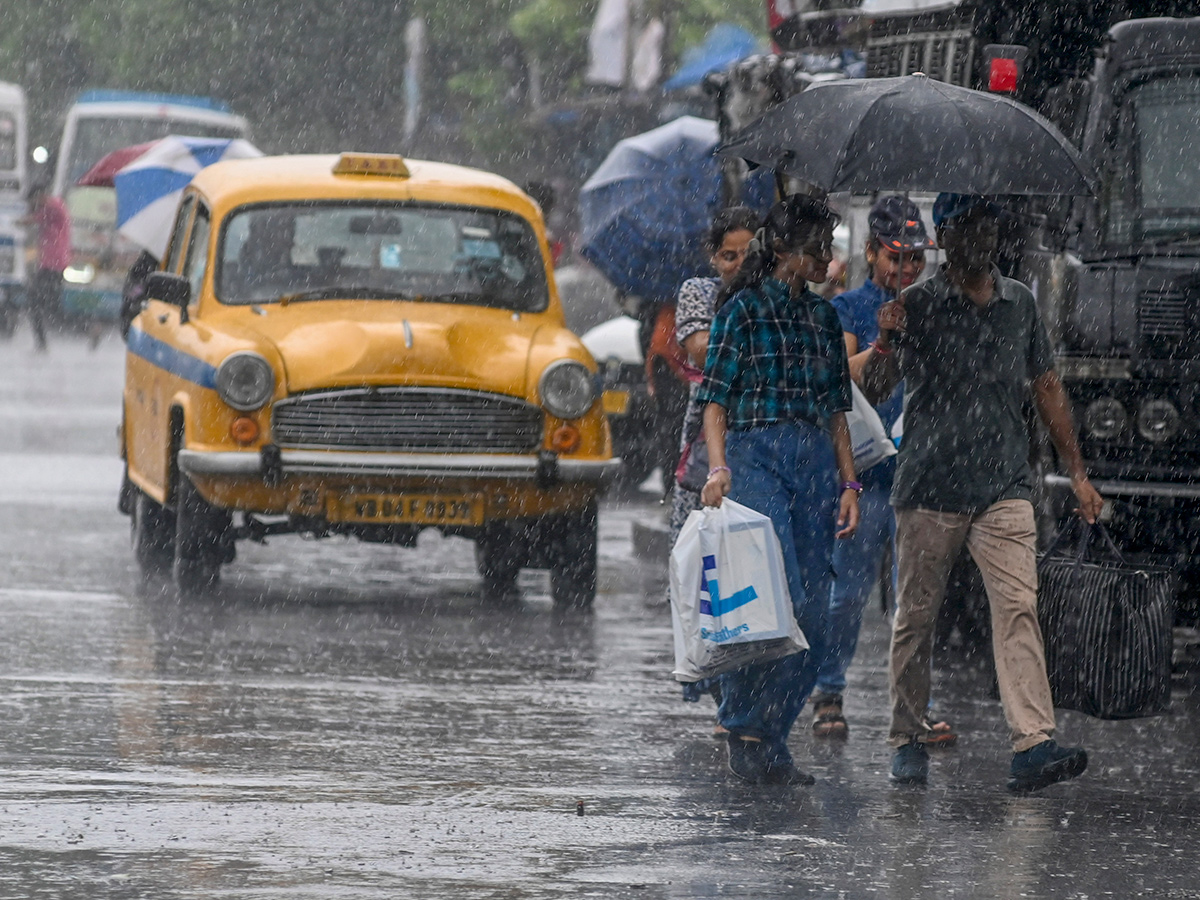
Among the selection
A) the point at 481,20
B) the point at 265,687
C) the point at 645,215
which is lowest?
the point at 265,687

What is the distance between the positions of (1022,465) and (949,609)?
3.03 meters

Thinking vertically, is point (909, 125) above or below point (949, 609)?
above

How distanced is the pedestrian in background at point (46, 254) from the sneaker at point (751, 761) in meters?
24.4

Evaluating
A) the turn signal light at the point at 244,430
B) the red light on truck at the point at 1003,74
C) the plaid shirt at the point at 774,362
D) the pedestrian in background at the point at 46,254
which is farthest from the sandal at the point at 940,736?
the pedestrian in background at the point at 46,254

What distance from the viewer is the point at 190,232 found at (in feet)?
41.9

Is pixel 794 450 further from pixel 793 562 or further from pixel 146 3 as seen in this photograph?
pixel 146 3

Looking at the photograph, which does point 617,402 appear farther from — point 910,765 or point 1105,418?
point 910,765

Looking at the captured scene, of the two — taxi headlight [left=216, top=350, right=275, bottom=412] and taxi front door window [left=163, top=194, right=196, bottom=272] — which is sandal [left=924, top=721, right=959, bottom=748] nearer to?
taxi headlight [left=216, top=350, right=275, bottom=412]

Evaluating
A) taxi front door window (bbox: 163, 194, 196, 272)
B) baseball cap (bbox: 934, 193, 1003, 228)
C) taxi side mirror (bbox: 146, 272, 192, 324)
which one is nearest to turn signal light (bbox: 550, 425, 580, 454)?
taxi side mirror (bbox: 146, 272, 192, 324)

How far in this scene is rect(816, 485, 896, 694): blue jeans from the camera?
8.52m

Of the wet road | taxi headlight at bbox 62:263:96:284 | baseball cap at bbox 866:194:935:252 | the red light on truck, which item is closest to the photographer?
the wet road

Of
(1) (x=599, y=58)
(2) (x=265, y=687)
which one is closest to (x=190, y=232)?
(2) (x=265, y=687)

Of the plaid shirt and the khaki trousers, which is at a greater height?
the plaid shirt

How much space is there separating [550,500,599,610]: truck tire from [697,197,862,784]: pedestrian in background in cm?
408
